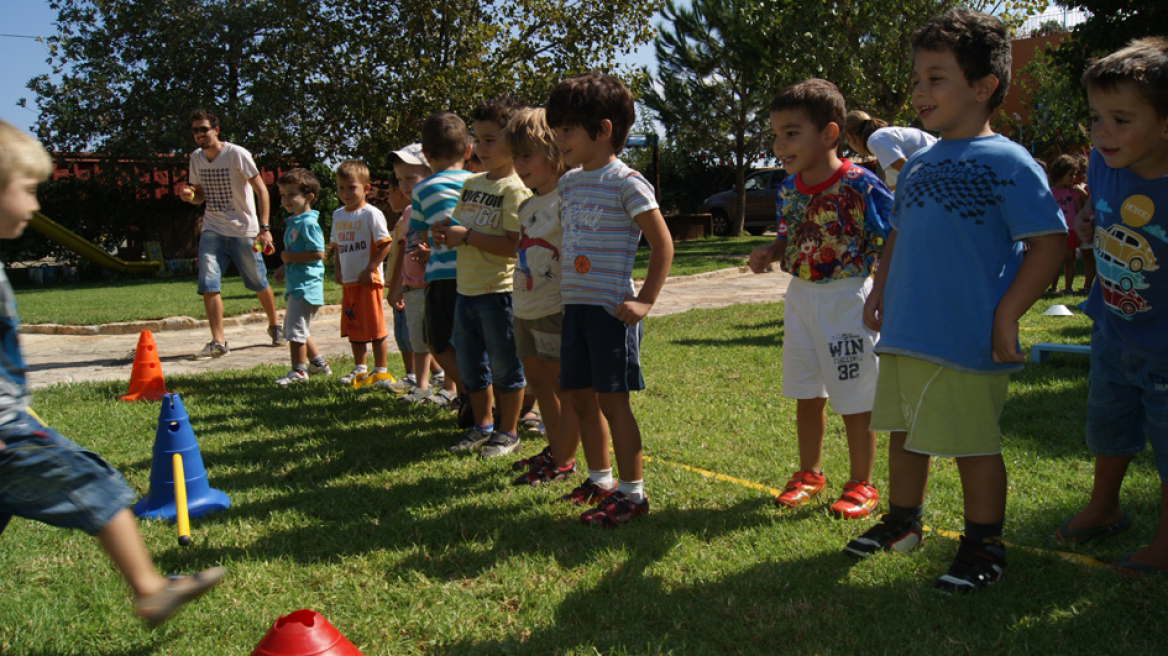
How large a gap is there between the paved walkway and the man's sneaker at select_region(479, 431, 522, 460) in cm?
364

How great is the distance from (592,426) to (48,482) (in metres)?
1.98

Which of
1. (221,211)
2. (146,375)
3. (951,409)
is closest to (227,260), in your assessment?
(221,211)

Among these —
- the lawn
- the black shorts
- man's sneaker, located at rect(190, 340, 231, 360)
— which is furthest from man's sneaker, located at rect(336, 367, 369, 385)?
Answer: the lawn

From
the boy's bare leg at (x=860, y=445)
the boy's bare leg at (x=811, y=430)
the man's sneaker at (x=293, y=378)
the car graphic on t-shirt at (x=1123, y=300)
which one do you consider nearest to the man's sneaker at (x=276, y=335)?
the man's sneaker at (x=293, y=378)

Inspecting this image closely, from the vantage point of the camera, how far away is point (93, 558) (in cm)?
320

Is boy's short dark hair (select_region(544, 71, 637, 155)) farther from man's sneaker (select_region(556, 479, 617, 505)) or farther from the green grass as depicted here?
the green grass

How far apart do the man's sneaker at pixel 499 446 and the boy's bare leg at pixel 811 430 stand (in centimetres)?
156

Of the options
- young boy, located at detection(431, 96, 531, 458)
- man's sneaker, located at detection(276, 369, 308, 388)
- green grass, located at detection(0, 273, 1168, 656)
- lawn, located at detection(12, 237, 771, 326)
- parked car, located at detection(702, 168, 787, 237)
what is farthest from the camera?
parked car, located at detection(702, 168, 787, 237)

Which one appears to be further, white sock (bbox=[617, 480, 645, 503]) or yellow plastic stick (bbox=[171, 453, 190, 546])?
white sock (bbox=[617, 480, 645, 503])

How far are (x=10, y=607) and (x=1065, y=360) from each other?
21.2ft

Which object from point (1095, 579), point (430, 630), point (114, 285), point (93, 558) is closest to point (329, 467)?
point (93, 558)

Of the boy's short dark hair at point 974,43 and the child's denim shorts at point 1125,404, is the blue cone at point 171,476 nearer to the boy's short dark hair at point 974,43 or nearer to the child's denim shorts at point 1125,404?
the boy's short dark hair at point 974,43

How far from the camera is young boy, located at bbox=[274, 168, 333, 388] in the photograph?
6.59m

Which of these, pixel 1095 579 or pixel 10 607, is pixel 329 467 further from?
pixel 1095 579
